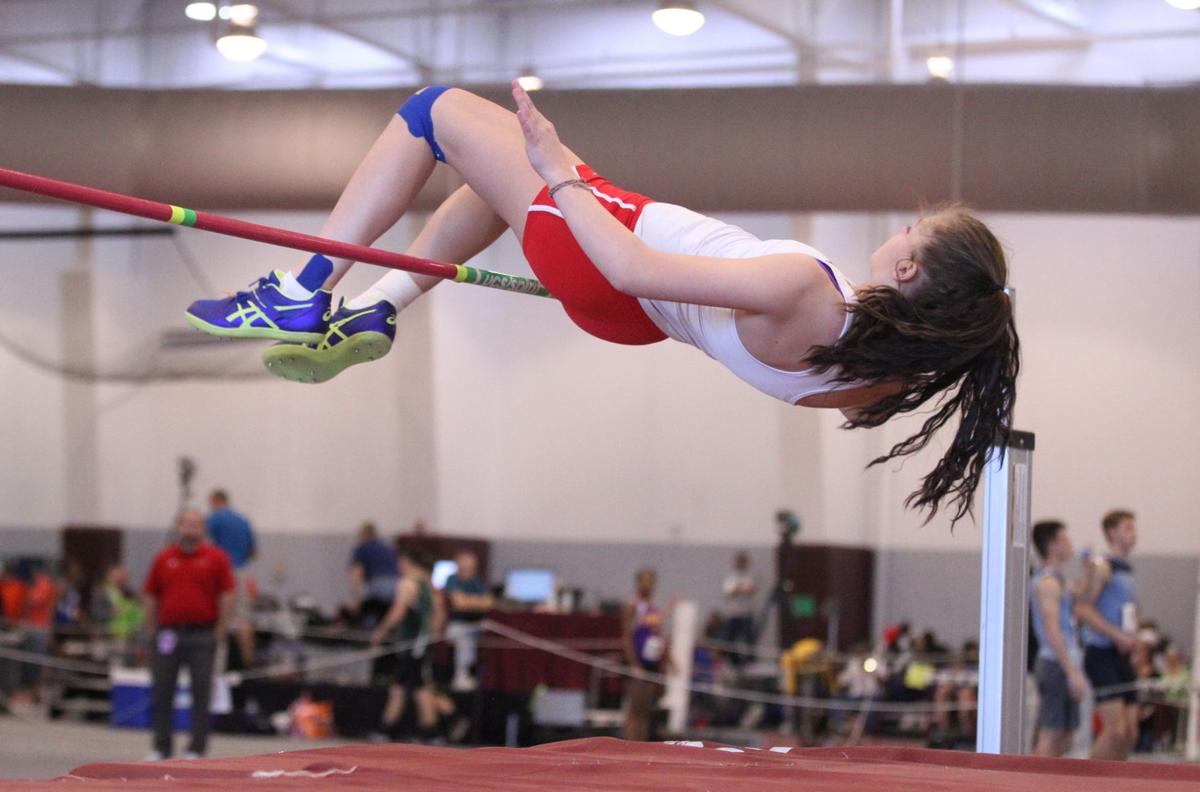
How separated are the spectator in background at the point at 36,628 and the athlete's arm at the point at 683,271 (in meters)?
Answer: 7.30

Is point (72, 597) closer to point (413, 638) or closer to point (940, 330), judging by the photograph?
point (413, 638)

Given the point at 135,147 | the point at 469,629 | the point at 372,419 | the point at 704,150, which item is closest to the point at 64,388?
the point at 372,419

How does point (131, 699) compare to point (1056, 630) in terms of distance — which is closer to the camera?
point (1056, 630)

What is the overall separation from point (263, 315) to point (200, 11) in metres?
6.88

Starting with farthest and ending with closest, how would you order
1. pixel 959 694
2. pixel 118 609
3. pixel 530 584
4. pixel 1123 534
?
1. pixel 530 584
2. pixel 118 609
3. pixel 959 694
4. pixel 1123 534

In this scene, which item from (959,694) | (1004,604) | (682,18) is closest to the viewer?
(1004,604)

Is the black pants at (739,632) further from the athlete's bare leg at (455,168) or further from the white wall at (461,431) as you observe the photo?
the athlete's bare leg at (455,168)

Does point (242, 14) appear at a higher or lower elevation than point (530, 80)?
higher

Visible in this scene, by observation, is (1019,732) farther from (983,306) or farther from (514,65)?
(514,65)

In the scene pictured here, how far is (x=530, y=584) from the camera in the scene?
9.88 m

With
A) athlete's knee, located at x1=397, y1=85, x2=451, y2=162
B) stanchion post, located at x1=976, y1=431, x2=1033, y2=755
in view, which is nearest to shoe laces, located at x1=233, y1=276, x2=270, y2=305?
athlete's knee, located at x1=397, y1=85, x2=451, y2=162

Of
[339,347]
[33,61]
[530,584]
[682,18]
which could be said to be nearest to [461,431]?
[530,584]

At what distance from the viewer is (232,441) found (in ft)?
34.2

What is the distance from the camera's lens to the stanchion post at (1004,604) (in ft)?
9.20
